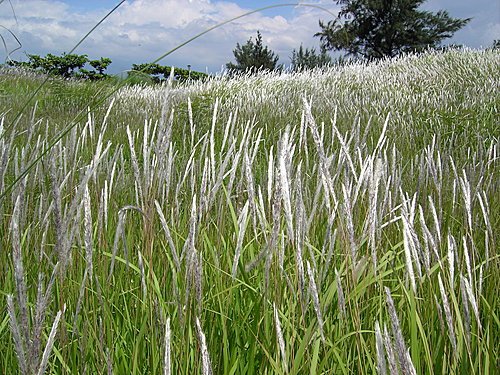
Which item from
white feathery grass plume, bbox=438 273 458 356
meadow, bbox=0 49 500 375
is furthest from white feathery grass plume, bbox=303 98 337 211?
white feathery grass plume, bbox=438 273 458 356

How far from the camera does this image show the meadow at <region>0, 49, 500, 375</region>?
931mm

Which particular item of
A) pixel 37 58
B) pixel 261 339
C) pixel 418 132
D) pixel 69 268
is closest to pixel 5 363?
pixel 69 268

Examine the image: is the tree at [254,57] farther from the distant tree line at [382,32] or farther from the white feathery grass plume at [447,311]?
the white feathery grass plume at [447,311]

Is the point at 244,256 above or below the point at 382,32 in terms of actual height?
below

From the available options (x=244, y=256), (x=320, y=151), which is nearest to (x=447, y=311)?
(x=320, y=151)

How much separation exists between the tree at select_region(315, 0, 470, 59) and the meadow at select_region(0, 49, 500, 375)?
34131 mm

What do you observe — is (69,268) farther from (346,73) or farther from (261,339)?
(346,73)

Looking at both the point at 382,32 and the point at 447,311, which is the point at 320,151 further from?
the point at 382,32

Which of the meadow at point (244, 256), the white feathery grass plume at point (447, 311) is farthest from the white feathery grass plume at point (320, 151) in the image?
the white feathery grass plume at point (447, 311)

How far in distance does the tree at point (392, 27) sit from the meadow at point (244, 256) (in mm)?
34131

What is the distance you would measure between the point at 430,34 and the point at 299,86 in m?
32.1

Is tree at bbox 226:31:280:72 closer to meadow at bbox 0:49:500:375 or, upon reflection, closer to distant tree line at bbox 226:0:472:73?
distant tree line at bbox 226:0:472:73

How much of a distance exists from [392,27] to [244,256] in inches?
1498

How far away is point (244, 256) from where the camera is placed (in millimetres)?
1852
